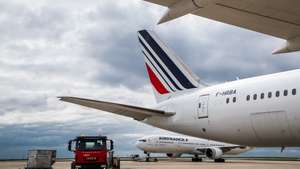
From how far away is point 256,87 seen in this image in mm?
13172

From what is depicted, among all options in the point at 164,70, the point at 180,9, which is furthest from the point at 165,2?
the point at 164,70

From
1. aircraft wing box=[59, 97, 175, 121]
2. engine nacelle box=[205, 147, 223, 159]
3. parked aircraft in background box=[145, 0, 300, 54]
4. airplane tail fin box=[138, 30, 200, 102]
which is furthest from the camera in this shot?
engine nacelle box=[205, 147, 223, 159]

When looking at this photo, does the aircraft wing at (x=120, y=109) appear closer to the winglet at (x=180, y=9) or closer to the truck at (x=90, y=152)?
the truck at (x=90, y=152)

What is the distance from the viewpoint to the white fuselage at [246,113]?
11984 millimetres

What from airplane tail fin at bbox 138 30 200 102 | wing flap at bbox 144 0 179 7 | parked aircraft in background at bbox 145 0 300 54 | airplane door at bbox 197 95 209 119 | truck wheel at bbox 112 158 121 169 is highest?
airplane tail fin at bbox 138 30 200 102

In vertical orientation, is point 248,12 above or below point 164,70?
below

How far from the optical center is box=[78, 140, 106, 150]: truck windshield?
19.7 metres

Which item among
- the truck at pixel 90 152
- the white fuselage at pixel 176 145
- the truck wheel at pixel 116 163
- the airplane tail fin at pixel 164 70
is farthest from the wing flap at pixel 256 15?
→ the white fuselage at pixel 176 145

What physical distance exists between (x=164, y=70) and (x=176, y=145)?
110 feet

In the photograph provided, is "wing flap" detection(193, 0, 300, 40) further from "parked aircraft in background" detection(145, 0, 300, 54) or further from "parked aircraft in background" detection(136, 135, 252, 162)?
"parked aircraft in background" detection(136, 135, 252, 162)

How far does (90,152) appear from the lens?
19422mm

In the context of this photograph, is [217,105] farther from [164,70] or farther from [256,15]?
[256,15]

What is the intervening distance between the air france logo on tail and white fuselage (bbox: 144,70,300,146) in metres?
1.71

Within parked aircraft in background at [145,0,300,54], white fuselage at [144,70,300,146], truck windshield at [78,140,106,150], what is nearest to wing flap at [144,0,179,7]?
parked aircraft in background at [145,0,300,54]
